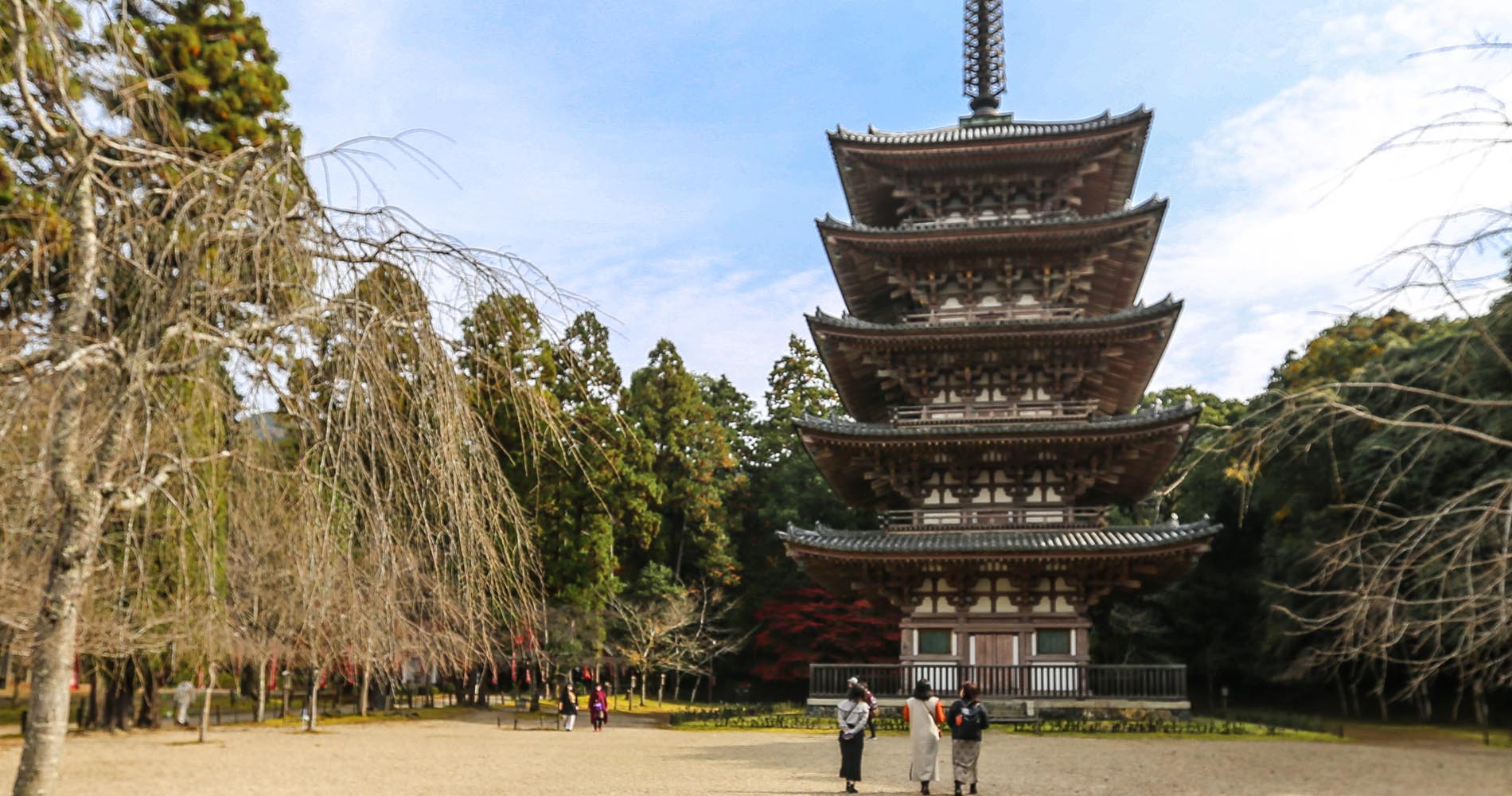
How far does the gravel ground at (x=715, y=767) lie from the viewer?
480 inches

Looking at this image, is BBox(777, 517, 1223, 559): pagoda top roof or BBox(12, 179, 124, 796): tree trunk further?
BBox(777, 517, 1223, 559): pagoda top roof

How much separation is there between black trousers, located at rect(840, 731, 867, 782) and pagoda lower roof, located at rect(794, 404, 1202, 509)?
31.8ft

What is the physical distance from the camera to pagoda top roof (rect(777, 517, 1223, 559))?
19.2 m

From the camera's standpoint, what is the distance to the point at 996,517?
69.4 feet

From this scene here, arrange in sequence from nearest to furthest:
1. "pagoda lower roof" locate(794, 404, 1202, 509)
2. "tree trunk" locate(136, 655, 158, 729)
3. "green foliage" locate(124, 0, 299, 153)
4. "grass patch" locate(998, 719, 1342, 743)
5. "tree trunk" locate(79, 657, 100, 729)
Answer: "green foliage" locate(124, 0, 299, 153), "grass patch" locate(998, 719, 1342, 743), "pagoda lower roof" locate(794, 404, 1202, 509), "tree trunk" locate(79, 657, 100, 729), "tree trunk" locate(136, 655, 158, 729)

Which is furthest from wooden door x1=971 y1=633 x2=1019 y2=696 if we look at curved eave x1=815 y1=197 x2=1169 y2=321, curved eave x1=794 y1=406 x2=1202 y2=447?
curved eave x1=815 y1=197 x2=1169 y2=321

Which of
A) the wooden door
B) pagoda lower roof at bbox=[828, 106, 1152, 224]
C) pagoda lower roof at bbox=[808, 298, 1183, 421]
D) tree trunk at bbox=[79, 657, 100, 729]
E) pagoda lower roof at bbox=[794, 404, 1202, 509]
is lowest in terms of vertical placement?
tree trunk at bbox=[79, 657, 100, 729]

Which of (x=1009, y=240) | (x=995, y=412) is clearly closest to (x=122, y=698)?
(x=995, y=412)

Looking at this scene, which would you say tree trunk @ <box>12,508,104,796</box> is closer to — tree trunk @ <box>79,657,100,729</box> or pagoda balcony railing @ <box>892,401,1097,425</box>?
pagoda balcony railing @ <box>892,401,1097,425</box>

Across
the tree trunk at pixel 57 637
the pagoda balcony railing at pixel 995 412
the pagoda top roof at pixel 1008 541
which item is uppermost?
the pagoda balcony railing at pixel 995 412

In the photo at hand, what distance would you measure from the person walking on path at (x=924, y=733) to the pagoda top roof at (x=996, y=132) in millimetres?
14694

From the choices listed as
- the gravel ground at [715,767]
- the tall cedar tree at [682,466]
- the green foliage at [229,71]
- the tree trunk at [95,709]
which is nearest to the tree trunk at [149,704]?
the tree trunk at [95,709]

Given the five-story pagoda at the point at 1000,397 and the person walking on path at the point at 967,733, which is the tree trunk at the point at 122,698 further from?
the person walking on path at the point at 967,733

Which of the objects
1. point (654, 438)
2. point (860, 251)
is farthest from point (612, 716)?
point (860, 251)
